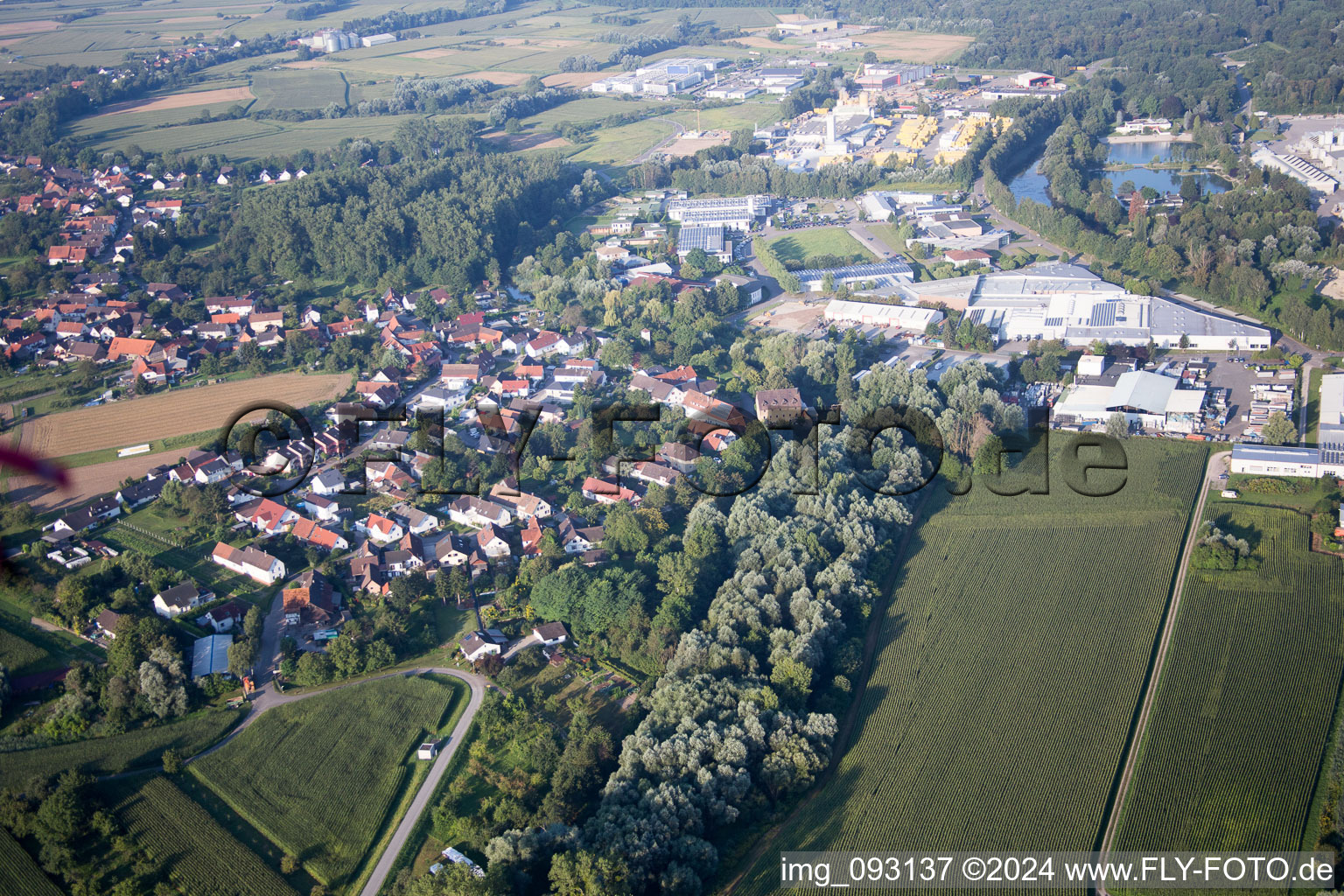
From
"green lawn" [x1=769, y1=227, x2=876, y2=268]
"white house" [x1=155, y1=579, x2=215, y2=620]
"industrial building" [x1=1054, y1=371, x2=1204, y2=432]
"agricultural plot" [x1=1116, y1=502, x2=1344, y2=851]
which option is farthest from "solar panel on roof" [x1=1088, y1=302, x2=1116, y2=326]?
"white house" [x1=155, y1=579, x2=215, y2=620]

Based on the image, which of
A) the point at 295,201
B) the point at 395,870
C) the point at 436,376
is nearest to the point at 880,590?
the point at 395,870

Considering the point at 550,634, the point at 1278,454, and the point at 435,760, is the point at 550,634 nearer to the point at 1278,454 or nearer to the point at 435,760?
the point at 435,760

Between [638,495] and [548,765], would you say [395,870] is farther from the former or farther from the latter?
[638,495]

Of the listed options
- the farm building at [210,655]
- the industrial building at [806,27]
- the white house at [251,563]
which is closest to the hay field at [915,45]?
the industrial building at [806,27]

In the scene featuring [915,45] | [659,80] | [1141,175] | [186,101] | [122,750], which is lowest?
[1141,175]

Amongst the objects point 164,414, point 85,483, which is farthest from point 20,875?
point 164,414

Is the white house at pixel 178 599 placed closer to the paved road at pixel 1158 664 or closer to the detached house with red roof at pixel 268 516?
the detached house with red roof at pixel 268 516

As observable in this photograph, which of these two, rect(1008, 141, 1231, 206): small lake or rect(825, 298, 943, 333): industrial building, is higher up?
rect(825, 298, 943, 333): industrial building

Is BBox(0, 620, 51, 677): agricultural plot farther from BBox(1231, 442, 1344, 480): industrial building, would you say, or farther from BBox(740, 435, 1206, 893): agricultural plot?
BBox(1231, 442, 1344, 480): industrial building
